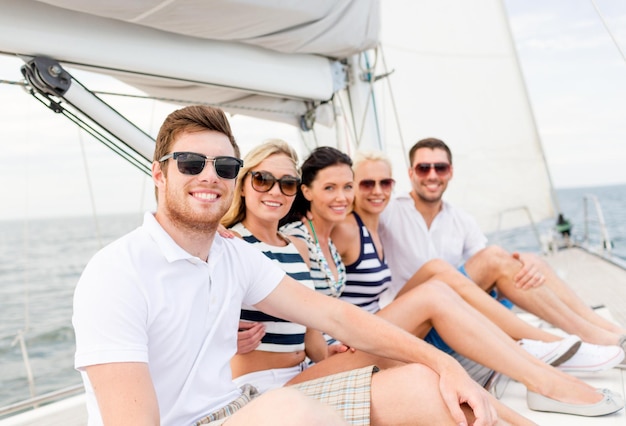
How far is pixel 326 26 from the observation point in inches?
99.4

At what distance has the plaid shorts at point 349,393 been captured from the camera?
1.30m

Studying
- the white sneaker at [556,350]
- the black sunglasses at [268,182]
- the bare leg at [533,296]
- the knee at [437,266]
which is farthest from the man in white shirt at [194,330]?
the bare leg at [533,296]

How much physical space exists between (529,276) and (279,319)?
1325mm

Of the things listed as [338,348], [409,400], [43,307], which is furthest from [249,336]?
[43,307]

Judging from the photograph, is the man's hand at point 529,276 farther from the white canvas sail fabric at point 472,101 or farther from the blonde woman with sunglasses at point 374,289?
the white canvas sail fabric at point 472,101

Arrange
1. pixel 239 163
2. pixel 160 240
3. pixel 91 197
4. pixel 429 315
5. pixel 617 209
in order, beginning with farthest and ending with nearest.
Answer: pixel 617 209
pixel 91 197
pixel 429 315
pixel 239 163
pixel 160 240

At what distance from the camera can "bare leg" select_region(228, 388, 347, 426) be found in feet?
3.13

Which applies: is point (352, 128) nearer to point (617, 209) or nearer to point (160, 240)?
point (160, 240)

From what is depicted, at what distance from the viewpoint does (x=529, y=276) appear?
251 cm

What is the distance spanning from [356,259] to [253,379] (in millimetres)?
831

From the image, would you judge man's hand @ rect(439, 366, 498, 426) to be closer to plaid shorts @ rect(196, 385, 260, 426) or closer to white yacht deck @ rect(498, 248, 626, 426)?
plaid shorts @ rect(196, 385, 260, 426)

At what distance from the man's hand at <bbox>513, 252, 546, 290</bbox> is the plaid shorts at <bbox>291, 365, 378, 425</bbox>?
136 cm

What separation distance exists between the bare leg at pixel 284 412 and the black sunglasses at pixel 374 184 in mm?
1668

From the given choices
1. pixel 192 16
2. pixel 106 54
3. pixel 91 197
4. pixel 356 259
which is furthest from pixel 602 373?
pixel 91 197
